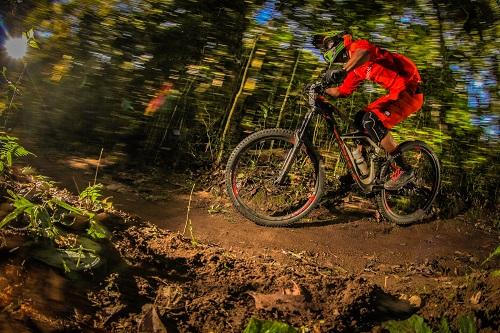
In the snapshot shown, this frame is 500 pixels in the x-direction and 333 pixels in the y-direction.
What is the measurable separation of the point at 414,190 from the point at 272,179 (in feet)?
5.61

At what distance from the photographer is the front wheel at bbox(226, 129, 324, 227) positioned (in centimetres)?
393

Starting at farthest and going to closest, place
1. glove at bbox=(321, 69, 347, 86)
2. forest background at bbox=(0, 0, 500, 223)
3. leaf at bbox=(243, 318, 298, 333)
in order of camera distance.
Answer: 1. forest background at bbox=(0, 0, 500, 223)
2. glove at bbox=(321, 69, 347, 86)
3. leaf at bbox=(243, 318, 298, 333)

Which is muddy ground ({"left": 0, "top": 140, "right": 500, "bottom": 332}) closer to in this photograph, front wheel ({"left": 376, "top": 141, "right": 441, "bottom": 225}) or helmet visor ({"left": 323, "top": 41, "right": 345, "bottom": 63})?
front wheel ({"left": 376, "top": 141, "right": 441, "bottom": 225})

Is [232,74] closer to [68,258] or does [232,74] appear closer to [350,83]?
[350,83]

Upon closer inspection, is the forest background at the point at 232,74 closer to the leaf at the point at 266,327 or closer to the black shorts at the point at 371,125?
the black shorts at the point at 371,125

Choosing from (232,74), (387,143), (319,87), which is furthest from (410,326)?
(232,74)

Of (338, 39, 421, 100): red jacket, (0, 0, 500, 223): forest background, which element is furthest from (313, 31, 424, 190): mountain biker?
(0, 0, 500, 223): forest background

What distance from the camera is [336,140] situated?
4.21m

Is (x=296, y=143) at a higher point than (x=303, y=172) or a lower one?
higher

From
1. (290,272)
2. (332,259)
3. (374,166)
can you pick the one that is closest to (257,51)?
(374,166)

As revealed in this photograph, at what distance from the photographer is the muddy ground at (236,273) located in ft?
5.93

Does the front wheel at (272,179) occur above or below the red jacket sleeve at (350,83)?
below

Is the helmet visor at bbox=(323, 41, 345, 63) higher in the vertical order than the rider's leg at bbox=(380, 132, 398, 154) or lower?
higher

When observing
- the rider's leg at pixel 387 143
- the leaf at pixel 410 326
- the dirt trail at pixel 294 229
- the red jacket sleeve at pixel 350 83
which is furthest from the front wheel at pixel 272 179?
the leaf at pixel 410 326
